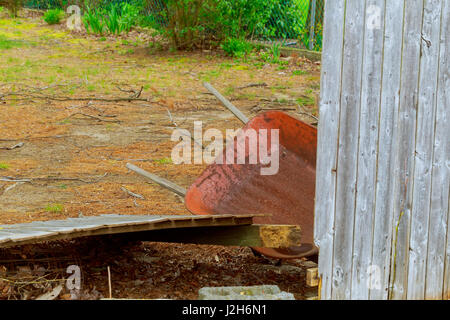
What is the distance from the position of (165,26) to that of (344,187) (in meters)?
11.6

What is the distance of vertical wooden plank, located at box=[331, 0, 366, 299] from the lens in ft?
11.6

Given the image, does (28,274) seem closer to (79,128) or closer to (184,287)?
(184,287)

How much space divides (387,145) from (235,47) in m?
10.7

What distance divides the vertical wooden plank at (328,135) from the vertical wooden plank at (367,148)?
0.14m

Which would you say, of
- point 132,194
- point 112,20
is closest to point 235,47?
point 112,20

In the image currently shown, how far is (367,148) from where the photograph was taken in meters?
3.64

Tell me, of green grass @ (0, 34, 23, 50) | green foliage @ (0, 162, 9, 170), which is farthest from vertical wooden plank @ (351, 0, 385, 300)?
green grass @ (0, 34, 23, 50)

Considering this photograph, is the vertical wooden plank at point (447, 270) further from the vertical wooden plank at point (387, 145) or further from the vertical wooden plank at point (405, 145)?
the vertical wooden plank at point (387, 145)

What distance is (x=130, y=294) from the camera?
4.28 metres

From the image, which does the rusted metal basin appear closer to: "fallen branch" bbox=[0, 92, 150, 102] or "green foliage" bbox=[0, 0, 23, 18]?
"fallen branch" bbox=[0, 92, 150, 102]

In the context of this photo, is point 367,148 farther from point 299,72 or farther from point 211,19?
point 211,19

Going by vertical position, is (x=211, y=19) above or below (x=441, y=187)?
above

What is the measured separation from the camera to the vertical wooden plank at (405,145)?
358cm

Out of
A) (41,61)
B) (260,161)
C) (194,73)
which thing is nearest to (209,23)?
(194,73)
